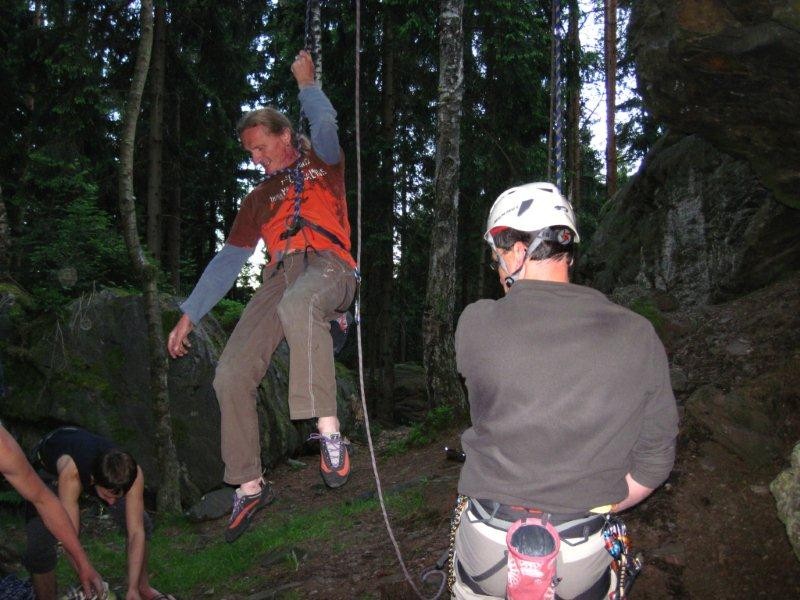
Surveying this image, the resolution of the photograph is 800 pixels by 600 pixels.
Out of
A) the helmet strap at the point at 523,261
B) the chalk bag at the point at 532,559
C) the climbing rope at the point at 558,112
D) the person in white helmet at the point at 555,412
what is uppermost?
the climbing rope at the point at 558,112

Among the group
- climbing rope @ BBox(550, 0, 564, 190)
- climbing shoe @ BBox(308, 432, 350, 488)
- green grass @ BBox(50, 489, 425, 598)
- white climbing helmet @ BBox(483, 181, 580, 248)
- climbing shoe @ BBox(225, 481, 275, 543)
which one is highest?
climbing rope @ BBox(550, 0, 564, 190)

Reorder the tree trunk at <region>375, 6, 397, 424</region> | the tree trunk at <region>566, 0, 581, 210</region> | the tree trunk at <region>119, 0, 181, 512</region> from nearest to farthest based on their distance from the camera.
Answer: the tree trunk at <region>119, 0, 181, 512</region> < the tree trunk at <region>566, 0, 581, 210</region> < the tree trunk at <region>375, 6, 397, 424</region>

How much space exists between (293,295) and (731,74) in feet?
16.2

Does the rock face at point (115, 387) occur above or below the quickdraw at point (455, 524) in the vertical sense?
below

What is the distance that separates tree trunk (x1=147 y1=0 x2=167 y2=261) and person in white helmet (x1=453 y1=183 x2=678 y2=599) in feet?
42.8

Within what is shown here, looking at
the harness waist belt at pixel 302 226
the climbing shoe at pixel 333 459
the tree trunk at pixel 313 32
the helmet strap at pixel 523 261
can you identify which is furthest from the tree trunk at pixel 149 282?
the helmet strap at pixel 523 261

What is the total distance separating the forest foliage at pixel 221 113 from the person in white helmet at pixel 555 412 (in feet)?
37.1

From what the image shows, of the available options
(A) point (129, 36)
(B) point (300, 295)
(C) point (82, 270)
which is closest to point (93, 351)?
(C) point (82, 270)

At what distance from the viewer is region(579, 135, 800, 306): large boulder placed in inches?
338

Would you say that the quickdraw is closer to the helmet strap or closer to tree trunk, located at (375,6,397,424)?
the helmet strap

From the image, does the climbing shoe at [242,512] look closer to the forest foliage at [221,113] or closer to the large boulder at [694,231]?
the large boulder at [694,231]

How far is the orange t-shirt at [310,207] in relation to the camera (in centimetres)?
421

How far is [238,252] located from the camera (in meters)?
4.63

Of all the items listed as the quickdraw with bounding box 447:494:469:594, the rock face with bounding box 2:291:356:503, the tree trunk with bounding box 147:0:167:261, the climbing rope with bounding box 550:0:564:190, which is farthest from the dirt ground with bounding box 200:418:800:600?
the tree trunk with bounding box 147:0:167:261
